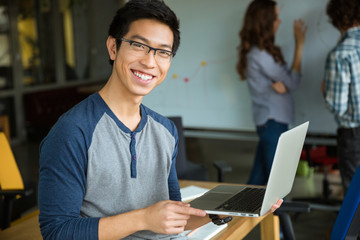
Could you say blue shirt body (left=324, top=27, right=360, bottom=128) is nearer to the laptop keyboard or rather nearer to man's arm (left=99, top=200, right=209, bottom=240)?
the laptop keyboard

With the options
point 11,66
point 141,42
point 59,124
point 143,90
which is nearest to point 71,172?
point 59,124

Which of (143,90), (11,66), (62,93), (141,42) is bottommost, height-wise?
(62,93)

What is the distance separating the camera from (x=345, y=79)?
2.85 meters

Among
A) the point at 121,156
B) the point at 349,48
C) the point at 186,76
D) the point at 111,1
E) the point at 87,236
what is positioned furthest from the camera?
the point at 111,1

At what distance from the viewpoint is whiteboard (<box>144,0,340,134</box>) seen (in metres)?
3.53

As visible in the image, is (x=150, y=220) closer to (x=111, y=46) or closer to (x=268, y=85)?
(x=111, y=46)

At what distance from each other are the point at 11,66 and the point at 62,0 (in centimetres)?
175

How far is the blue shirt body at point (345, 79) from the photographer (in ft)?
9.28

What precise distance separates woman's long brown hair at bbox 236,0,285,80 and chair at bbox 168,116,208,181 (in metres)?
0.80

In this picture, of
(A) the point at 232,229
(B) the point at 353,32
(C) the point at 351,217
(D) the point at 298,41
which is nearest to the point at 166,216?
(A) the point at 232,229

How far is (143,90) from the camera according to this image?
1.46m

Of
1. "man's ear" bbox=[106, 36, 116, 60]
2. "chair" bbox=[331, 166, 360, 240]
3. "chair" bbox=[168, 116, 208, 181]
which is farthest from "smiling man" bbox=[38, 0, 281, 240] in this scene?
"chair" bbox=[168, 116, 208, 181]

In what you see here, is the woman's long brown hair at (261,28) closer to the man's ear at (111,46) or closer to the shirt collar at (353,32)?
the shirt collar at (353,32)

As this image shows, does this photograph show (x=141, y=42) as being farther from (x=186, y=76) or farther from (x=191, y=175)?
(x=186, y=76)
